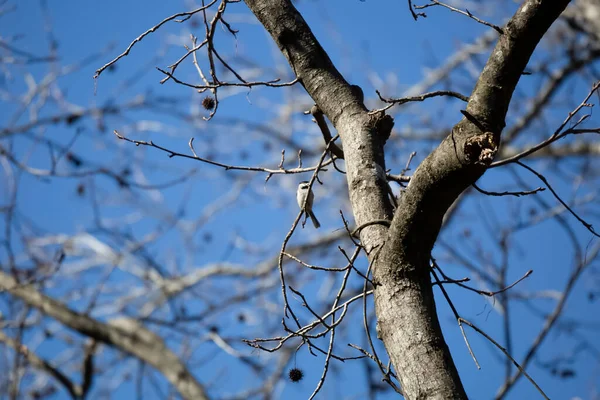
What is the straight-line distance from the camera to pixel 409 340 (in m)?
1.43

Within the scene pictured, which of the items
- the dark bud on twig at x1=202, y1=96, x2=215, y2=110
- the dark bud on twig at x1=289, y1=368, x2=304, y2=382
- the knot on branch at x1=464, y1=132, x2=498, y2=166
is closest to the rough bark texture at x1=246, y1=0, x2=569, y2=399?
the knot on branch at x1=464, y1=132, x2=498, y2=166

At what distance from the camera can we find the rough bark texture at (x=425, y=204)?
1365 millimetres

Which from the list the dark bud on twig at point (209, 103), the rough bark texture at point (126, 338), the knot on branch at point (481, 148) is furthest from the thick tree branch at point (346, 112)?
the rough bark texture at point (126, 338)

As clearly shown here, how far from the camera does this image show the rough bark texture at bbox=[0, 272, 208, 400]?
4363 mm

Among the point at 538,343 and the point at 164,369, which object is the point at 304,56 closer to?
the point at 538,343

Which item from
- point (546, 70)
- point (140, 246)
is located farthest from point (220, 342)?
point (546, 70)

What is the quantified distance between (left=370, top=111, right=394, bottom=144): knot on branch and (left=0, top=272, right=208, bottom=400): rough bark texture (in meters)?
3.15

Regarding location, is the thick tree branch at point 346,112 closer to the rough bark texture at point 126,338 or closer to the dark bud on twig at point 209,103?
the dark bud on twig at point 209,103

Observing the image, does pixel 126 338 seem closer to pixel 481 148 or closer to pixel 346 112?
pixel 346 112

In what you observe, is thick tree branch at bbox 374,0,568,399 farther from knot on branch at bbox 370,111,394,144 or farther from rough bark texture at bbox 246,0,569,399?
knot on branch at bbox 370,111,394,144

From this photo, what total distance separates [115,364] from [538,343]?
140 inches

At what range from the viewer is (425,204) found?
4.79 ft

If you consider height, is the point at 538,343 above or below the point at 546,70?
below

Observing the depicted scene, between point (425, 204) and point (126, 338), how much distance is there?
12.0ft
